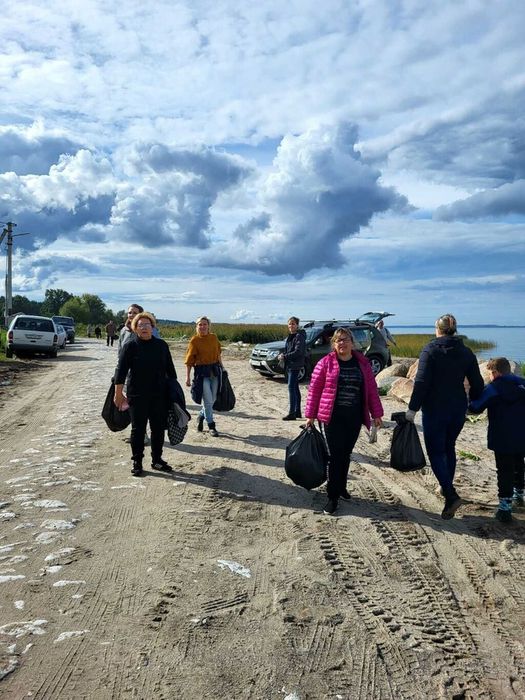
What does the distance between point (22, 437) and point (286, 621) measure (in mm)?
6209

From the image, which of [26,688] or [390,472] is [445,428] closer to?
[390,472]

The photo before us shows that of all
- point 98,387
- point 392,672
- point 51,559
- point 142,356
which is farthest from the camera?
point 98,387

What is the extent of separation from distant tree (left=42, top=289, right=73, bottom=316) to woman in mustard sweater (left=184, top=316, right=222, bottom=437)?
133039 millimetres

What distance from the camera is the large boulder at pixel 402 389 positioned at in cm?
1306

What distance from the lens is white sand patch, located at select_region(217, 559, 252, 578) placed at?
4094 millimetres

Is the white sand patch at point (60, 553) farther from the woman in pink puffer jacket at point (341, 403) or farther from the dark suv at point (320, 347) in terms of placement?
the dark suv at point (320, 347)

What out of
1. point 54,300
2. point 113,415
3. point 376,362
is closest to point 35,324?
point 376,362

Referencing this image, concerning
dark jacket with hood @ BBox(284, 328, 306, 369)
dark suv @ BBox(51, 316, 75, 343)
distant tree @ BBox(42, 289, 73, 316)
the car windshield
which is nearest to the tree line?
distant tree @ BBox(42, 289, 73, 316)

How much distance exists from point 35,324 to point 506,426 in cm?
2188

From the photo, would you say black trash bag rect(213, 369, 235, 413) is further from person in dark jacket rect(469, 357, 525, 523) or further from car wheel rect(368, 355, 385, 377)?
car wheel rect(368, 355, 385, 377)

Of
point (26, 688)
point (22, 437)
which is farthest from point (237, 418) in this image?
point (26, 688)

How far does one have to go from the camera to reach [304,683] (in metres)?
2.90

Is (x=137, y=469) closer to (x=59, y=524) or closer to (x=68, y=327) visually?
(x=59, y=524)

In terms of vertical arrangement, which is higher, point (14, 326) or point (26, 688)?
point (14, 326)
